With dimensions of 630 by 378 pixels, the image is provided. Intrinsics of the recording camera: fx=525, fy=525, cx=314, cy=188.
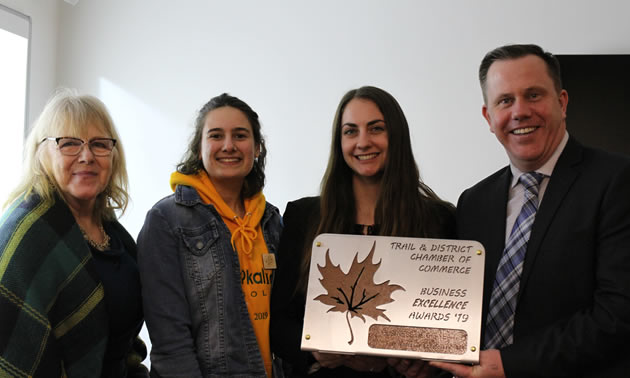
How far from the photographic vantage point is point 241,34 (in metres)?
3.49

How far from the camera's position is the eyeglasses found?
5.51ft

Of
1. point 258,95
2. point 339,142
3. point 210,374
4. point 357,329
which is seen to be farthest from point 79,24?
point 357,329

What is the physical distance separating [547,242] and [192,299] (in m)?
1.06

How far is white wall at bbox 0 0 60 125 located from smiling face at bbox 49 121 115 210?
192cm

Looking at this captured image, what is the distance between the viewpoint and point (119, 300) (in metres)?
1.70

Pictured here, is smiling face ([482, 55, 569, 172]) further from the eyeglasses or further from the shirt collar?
the eyeglasses

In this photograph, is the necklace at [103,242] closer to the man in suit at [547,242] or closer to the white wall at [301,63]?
the man in suit at [547,242]

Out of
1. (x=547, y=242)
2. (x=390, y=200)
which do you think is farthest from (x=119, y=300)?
(x=547, y=242)

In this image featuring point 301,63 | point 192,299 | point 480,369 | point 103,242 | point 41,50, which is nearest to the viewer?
point 480,369

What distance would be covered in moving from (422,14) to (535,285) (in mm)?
2252

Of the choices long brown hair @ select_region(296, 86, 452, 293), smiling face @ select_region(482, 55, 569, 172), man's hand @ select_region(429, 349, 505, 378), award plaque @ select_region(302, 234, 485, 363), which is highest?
smiling face @ select_region(482, 55, 569, 172)

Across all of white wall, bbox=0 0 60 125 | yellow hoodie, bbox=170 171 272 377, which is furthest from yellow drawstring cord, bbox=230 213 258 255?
white wall, bbox=0 0 60 125

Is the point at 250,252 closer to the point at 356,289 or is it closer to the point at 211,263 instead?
the point at 211,263

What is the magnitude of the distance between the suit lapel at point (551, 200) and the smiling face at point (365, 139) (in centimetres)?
52
